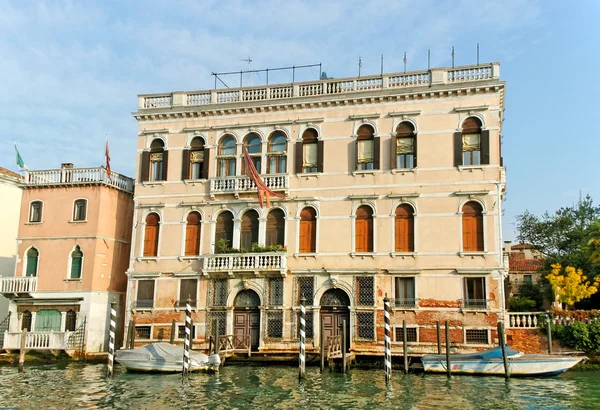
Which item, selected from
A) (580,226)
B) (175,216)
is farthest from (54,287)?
(580,226)

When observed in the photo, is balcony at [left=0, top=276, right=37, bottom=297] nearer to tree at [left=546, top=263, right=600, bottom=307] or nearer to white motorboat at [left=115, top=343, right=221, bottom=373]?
white motorboat at [left=115, top=343, right=221, bottom=373]

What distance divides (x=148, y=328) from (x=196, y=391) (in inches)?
345

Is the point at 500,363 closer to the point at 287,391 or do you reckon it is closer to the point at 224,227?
the point at 287,391

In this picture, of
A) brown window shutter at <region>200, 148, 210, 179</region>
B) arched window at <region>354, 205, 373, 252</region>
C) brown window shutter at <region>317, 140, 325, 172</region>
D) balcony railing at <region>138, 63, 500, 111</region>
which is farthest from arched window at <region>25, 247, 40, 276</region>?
arched window at <region>354, 205, 373, 252</region>

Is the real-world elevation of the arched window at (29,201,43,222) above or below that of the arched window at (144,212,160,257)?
above

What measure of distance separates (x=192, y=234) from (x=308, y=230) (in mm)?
4933

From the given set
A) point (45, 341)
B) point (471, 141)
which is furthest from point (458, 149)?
point (45, 341)

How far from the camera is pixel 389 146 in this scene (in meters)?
24.8

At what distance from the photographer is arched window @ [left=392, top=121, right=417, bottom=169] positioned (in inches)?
975

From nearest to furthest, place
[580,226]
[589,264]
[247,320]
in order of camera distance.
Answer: [247,320] → [589,264] → [580,226]

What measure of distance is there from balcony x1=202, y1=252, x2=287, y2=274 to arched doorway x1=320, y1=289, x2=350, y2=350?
6.68ft

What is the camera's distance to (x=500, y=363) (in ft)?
67.4

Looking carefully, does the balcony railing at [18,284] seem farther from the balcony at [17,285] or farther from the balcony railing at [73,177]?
the balcony railing at [73,177]

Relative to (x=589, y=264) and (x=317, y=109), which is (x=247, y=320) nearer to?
(x=317, y=109)
